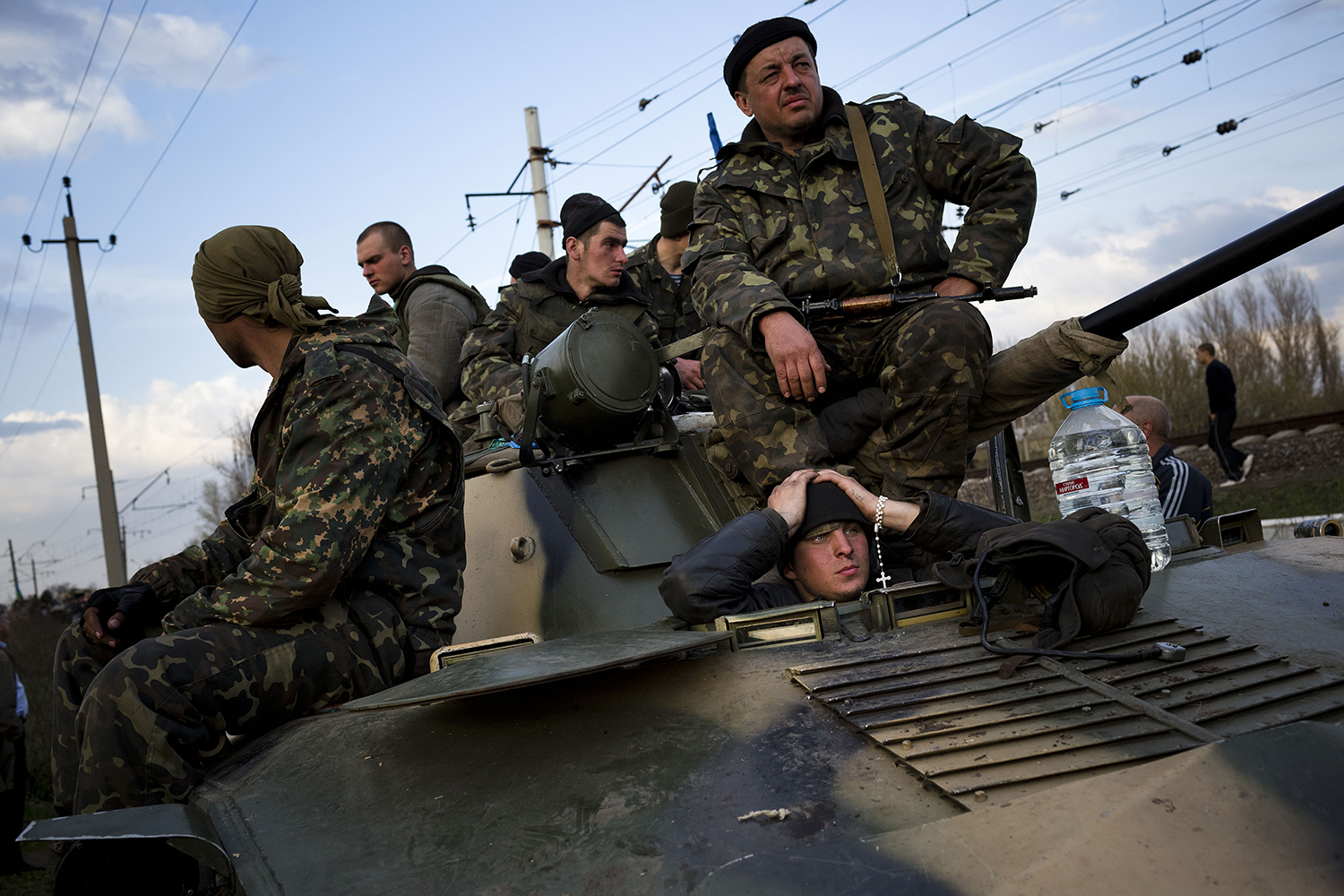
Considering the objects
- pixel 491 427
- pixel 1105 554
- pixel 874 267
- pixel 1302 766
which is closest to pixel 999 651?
pixel 1105 554

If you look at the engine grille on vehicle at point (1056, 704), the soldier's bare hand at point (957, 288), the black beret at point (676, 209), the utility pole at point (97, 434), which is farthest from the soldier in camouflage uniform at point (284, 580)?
the utility pole at point (97, 434)

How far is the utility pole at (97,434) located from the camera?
1747 cm

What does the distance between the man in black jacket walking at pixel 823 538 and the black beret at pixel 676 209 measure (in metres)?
3.73

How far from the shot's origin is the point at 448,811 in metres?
1.90

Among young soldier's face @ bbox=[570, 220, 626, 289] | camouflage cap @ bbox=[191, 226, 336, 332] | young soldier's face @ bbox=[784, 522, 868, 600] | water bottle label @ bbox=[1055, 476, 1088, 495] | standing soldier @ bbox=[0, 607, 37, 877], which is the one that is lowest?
standing soldier @ bbox=[0, 607, 37, 877]

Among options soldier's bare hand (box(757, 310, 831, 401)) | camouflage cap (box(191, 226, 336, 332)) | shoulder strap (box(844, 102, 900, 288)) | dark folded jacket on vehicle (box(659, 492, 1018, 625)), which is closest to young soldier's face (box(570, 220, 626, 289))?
shoulder strap (box(844, 102, 900, 288))

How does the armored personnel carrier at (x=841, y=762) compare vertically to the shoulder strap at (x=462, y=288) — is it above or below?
below

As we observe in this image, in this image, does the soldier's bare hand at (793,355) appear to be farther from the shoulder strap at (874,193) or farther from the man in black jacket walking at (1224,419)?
the man in black jacket walking at (1224,419)

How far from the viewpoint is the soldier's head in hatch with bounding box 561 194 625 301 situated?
5.44 metres

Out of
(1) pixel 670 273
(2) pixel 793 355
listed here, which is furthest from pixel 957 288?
(1) pixel 670 273

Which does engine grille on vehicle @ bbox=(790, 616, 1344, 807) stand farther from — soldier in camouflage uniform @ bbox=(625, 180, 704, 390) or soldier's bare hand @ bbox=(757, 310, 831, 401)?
soldier in camouflage uniform @ bbox=(625, 180, 704, 390)

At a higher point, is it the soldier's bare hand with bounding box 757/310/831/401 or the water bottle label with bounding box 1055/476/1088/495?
the soldier's bare hand with bounding box 757/310/831/401

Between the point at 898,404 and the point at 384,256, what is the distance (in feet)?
15.1

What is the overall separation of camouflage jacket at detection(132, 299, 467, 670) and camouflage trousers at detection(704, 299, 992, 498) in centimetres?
89
